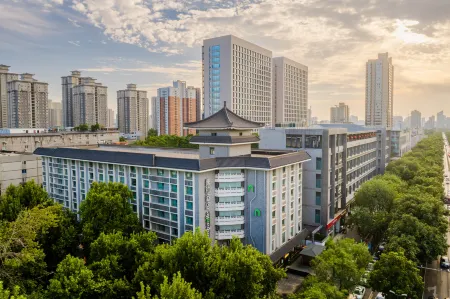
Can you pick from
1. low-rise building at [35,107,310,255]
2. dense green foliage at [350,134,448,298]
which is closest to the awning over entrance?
low-rise building at [35,107,310,255]

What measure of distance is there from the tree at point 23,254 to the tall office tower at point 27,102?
239 ft

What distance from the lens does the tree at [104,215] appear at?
1132 inches

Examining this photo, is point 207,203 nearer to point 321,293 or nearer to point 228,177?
point 228,177

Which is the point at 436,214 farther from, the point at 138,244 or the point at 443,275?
the point at 138,244

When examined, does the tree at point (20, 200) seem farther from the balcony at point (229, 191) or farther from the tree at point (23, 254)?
the balcony at point (229, 191)

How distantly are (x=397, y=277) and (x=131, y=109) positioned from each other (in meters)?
112

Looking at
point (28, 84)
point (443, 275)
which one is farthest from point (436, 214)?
point (28, 84)

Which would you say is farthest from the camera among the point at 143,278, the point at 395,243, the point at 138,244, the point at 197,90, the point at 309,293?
the point at 197,90

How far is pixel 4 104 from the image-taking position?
94.8 m

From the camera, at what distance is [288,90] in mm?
117125

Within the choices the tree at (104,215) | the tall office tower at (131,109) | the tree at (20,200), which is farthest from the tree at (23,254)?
the tall office tower at (131,109)

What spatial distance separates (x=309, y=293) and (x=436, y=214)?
20.5m

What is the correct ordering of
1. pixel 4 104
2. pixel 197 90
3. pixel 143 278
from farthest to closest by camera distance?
pixel 197 90, pixel 4 104, pixel 143 278

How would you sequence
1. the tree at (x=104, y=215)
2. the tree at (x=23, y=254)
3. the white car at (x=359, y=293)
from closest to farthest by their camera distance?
the tree at (x=23, y=254)
the white car at (x=359, y=293)
the tree at (x=104, y=215)
